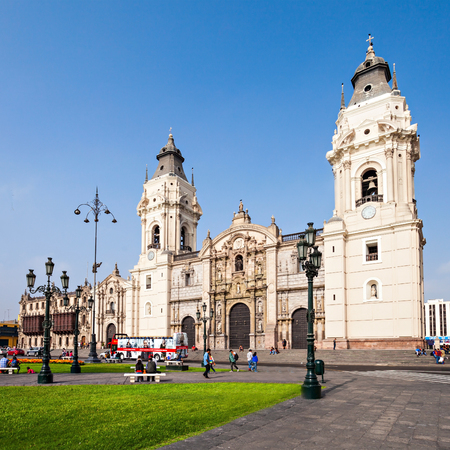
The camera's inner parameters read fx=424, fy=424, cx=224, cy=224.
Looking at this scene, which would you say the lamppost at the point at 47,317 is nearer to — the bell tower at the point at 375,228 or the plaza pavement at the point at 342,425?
the plaza pavement at the point at 342,425

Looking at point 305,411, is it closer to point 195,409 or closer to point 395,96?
point 195,409

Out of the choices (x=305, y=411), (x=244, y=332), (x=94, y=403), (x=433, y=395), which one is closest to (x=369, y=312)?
(x=244, y=332)

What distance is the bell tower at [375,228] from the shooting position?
35500 millimetres

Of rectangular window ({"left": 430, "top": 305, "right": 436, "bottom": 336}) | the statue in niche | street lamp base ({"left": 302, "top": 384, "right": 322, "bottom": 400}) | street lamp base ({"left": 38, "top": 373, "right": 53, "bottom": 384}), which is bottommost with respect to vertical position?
rectangular window ({"left": 430, "top": 305, "right": 436, "bottom": 336})

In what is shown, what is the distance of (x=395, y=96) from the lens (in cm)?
4022

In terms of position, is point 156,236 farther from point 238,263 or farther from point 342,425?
point 342,425

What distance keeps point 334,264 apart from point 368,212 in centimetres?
568

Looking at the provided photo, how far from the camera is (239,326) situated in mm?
47344

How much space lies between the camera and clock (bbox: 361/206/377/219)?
38500mm

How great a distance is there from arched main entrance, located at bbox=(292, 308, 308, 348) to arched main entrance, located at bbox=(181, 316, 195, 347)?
13.9 metres

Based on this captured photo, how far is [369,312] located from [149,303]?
1160 inches

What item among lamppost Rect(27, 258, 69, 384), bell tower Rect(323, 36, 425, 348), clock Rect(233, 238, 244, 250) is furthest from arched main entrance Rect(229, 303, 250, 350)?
lamppost Rect(27, 258, 69, 384)

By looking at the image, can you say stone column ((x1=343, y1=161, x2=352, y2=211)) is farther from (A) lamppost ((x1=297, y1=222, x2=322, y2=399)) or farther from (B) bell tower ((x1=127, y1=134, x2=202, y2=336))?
(A) lamppost ((x1=297, y1=222, x2=322, y2=399))

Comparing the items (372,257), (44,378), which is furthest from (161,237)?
(44,378)
